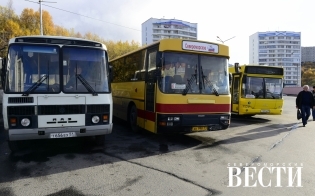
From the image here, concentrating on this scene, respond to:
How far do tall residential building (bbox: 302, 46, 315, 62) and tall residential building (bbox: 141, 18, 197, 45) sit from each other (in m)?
83.4

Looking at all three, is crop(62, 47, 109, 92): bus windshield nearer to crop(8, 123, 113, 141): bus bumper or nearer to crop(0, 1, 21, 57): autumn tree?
crop(8, 123, 113, 141): bus bumper

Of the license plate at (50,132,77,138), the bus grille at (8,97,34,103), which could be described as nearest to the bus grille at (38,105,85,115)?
the bus grille at (8,97,34,103)

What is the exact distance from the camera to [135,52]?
1065cm

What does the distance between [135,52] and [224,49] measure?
3.54 meters

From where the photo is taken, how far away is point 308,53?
549 feet

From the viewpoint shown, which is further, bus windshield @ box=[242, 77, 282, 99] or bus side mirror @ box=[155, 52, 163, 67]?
bus windshield @ box=[242, 77, 282, 99]

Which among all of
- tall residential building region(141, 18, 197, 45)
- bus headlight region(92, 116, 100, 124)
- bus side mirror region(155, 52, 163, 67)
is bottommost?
bus headlight region(92, 116, 100, 124)

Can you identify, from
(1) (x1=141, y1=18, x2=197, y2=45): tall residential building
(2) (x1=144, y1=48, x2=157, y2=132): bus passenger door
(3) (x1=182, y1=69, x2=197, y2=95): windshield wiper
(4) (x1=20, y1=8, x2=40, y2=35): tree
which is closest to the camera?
(3) (x1=182, y1=69, x2=197, y2=95): windshield wiper

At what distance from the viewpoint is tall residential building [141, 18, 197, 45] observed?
119562 millimetres

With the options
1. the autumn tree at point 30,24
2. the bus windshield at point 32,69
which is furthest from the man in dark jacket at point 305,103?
the autumn tree at point 30,24

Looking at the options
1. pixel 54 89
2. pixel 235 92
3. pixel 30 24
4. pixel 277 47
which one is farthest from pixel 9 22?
pixel 277 47

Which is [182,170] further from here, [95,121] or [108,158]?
[95,121]

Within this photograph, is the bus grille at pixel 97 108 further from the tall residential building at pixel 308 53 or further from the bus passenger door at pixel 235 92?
the tall residential building at pixel 308 53

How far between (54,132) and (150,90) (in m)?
3.14
